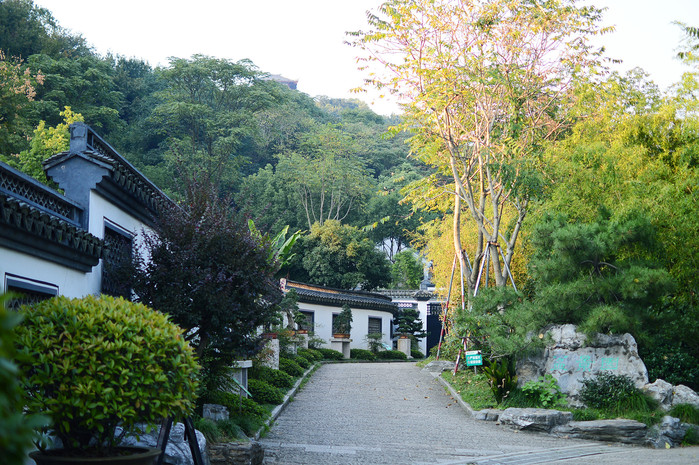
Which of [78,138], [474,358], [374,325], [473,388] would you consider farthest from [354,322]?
[78,138]

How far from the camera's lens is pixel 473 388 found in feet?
48.9

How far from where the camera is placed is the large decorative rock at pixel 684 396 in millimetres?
11359

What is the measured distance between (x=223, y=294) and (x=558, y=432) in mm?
6320

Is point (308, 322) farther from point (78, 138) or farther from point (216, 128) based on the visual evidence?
point (78, 138)

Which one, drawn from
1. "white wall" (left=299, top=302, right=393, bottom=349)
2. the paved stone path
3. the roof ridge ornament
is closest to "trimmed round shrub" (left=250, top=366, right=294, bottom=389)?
the paved stone path

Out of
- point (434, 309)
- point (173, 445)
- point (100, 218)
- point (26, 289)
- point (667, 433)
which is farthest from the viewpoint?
point (434, 309)

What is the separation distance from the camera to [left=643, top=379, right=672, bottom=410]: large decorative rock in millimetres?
11281

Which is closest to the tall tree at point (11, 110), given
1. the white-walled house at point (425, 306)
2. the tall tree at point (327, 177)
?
the tall tree at point (327, 177)

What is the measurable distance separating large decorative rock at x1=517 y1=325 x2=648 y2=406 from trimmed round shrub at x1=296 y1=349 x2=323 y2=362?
11078 millimetres

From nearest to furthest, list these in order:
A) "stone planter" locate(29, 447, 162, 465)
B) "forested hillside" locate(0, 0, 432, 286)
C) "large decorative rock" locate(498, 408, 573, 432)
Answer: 1. "stone planter" locate(29, 447, 162, 465)
2. "large decorative rock" locate(498, 408, 573, 432)
3. "forested hillside" locate(0, 0, 432, 286)

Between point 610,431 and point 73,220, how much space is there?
8.82m

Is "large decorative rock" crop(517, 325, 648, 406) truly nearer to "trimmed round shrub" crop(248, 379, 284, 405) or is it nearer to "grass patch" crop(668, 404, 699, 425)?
"grass patch" crop(668, 404, 699, 425)

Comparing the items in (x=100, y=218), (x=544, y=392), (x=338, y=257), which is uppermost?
(x=338, y=257)

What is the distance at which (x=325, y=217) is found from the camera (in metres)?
40.0
